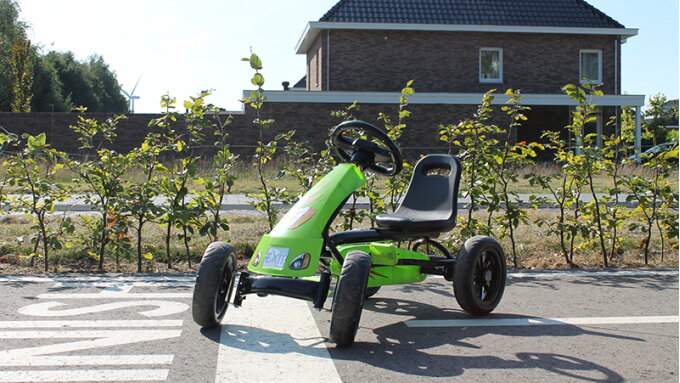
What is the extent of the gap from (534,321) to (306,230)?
5.55ft

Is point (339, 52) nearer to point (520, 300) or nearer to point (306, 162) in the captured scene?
point (306, 162)

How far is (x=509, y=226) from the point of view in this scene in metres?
7.11

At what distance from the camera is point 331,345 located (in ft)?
13.6

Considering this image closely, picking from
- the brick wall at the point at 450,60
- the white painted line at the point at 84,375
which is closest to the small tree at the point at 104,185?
the white painted line at the point at 84,375

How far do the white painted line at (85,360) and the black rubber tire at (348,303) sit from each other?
917 mm

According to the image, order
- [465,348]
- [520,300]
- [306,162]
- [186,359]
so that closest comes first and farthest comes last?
[186,359]
[465,348]
[520,300]
[306,162]

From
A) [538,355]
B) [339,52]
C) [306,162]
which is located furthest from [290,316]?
[339,52]

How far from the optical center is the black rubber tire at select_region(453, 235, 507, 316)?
4.83m

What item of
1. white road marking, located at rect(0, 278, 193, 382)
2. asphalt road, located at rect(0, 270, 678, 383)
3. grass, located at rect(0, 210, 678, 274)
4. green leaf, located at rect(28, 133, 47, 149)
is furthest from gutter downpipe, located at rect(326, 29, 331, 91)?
white road marking, located at rect(0, 278, 193, 382)

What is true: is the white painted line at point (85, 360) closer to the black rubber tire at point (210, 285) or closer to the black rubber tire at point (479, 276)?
the black rubber tire at point (210, 285)

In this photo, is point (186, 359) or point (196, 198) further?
point (196, 198)

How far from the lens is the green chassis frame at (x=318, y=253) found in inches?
165

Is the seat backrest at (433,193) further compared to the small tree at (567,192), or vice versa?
the small tree at (567,192)

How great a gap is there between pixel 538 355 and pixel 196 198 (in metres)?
3.76
